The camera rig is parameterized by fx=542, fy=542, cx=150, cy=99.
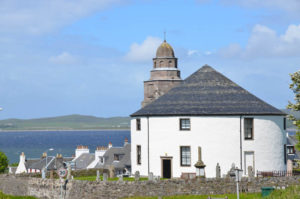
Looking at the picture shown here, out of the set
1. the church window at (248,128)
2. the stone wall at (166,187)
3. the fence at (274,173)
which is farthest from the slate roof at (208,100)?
the stone wall at (166,187)

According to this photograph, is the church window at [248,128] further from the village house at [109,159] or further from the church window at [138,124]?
the village house at [109,159]

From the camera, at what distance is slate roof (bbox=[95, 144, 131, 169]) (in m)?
67.8

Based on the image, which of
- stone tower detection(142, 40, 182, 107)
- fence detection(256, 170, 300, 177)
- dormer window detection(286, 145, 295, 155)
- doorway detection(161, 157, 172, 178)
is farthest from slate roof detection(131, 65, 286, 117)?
stone tower detection(142, 40, 182, 107)

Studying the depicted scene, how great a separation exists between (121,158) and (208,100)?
84.7 feet

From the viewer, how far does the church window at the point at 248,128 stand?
49156 mm

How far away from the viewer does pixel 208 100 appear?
50.6 meters

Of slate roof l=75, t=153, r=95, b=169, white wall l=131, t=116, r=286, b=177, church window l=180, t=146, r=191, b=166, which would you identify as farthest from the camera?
slate roof l=75, t=153, r=95, b=169

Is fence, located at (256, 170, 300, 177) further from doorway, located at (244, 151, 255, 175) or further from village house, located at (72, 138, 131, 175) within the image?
village house, located at (72, 138, 131, 175)

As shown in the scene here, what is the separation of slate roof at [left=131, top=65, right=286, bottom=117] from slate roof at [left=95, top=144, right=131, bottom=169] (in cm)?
1643

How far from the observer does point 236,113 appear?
48625 mm

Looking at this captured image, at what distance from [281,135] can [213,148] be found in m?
7.08

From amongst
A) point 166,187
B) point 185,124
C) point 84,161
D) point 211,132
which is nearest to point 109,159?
point 84,161

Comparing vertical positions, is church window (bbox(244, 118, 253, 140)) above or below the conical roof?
below

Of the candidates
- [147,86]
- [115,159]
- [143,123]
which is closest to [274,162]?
[143,123]
